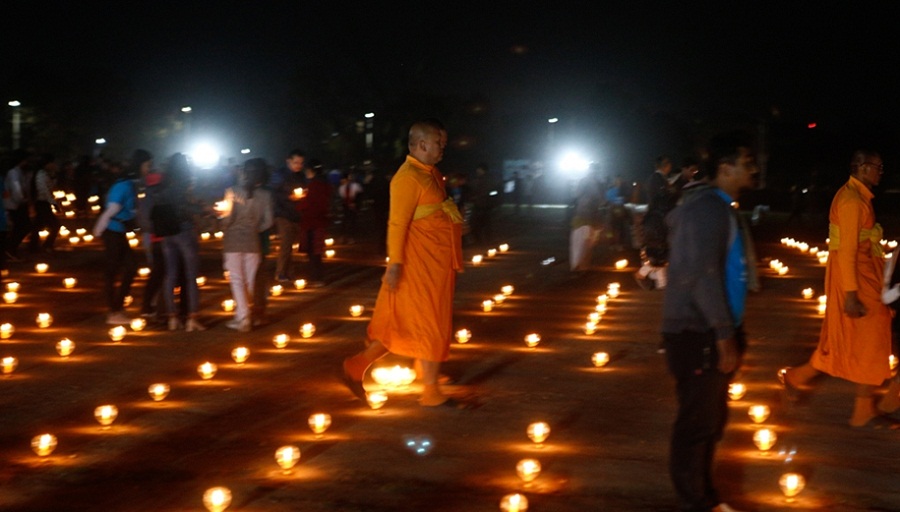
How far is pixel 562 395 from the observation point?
8391 mm

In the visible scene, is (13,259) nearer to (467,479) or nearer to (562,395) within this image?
(562,395)

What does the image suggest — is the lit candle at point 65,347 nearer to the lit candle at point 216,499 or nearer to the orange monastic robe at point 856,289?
the lit candle at point 216,499

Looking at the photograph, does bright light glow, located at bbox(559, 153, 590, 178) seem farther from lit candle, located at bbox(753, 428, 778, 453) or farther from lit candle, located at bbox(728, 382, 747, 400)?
lit candle, located at bbox(753, 428, 778, 453)

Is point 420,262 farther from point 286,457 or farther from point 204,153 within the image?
point 204,153

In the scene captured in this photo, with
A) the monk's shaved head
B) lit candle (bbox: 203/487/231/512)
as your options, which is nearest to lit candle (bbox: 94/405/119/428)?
lit candle (bbox: 203/487/231/512)

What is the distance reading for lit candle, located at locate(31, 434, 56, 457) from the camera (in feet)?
21.6

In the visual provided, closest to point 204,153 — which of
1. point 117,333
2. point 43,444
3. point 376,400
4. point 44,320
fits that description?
point 44,320

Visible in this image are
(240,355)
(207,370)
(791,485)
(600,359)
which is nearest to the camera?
(791,485)

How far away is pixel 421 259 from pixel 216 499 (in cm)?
265

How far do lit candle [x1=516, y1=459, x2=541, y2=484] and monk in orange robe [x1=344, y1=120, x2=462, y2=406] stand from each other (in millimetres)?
1734

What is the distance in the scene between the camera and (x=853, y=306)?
276 inches

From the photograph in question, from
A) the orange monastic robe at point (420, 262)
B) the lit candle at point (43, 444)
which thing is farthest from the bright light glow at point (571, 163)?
the lit candle at point (43, 444)

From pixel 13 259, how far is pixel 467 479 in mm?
13894

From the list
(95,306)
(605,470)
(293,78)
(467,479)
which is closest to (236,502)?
(467,479)
